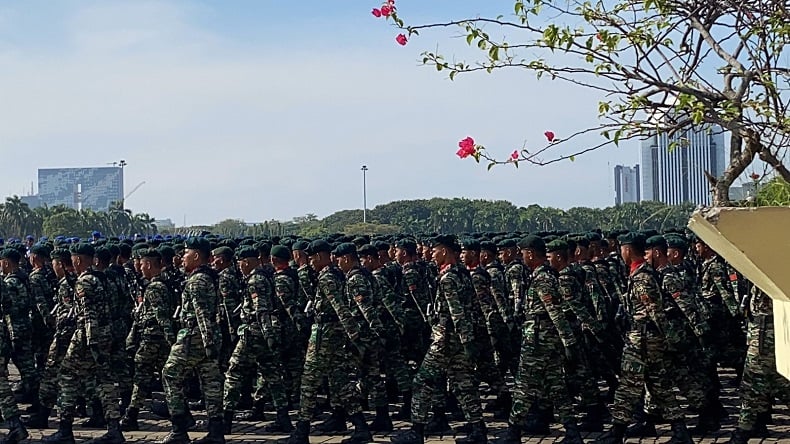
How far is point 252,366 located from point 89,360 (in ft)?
4.58

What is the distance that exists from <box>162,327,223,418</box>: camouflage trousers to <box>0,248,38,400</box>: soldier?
1.91 m

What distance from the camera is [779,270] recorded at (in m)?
3.00

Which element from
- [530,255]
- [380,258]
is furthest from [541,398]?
[380,258]

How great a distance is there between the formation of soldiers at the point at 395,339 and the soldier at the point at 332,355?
17 mm

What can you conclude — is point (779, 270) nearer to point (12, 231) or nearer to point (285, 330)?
point (285, 330)

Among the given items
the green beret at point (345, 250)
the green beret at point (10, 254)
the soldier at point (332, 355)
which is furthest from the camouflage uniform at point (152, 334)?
the green beret at point (345, 250)

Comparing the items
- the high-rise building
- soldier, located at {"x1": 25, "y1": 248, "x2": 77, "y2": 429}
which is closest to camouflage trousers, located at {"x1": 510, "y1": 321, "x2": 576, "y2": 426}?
soldier, located at {"x1": 25, "y1": 248, "x2": 77, "y2": 429}

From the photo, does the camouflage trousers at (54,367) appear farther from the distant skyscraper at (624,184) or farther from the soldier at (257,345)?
the distant skyscraper at (624,184)

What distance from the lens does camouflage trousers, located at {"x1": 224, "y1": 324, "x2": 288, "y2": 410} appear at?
831 centimetres

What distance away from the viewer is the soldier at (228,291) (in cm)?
866

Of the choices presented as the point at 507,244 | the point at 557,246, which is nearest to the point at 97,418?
the point at 507,244

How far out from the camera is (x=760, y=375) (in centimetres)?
693

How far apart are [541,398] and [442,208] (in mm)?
44439

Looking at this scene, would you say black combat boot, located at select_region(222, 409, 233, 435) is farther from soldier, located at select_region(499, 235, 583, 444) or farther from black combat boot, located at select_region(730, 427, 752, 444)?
black combat boot, located at select_region(730, 427, 752, 444)
